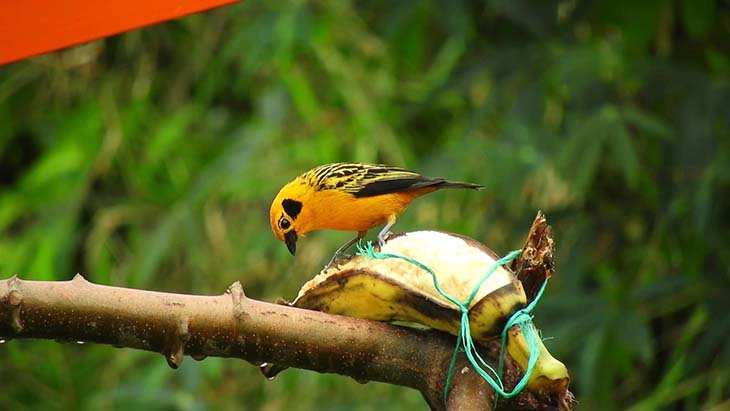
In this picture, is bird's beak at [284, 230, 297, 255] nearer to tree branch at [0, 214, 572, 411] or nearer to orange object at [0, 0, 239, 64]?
tree branch at [0, 214, 572, 411]

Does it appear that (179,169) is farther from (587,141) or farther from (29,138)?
(587,141)

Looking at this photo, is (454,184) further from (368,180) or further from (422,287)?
(422,287)

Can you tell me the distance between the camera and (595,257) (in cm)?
501

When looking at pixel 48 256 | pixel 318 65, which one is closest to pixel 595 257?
pixel 318 65

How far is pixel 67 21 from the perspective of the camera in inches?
75.0

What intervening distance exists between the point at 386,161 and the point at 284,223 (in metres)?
A: 2.91

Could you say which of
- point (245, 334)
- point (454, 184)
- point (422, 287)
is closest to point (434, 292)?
point (422, 287)

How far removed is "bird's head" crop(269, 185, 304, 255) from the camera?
258 centimetres

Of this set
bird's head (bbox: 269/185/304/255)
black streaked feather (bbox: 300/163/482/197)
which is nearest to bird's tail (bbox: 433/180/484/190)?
black streaked feather (bbox: 300/163/482/197)

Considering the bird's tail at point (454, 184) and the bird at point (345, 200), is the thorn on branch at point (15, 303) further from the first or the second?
the bird's tail at point (454, 184)

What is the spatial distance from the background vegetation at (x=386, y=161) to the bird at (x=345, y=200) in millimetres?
1846

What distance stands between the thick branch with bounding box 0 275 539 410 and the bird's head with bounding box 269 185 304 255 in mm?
617

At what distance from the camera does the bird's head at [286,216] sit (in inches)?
101

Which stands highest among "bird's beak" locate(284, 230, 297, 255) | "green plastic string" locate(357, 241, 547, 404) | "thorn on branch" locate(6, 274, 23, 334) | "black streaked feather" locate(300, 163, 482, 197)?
"thorn on branch" locate(6, 274, 23, 334)
